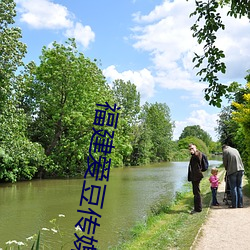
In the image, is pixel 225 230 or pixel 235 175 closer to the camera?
pixel 225 230

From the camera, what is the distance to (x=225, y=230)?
24.0 ft

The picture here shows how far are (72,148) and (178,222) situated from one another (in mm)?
17984

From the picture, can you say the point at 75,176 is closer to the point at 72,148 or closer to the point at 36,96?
the point at 72,148

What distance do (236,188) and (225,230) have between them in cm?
261

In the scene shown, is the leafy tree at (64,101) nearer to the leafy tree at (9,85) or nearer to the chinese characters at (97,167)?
the leafy tree at (9,85)

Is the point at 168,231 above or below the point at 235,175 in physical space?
below

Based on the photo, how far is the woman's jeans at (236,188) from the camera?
9656 mm

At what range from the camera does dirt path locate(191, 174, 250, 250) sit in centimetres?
631

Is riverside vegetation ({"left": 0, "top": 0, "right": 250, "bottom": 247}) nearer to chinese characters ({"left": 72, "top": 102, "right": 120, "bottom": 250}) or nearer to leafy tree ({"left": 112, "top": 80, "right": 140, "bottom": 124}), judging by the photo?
chinese characters ({"left": 72, "top": 102, "right": 120, "bottom": 250})

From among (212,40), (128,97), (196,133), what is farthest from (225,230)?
(196,133)

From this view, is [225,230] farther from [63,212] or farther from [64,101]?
[64,101]

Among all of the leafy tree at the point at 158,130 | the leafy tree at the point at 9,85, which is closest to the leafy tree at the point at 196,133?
the leafy tree at the point at 158,130

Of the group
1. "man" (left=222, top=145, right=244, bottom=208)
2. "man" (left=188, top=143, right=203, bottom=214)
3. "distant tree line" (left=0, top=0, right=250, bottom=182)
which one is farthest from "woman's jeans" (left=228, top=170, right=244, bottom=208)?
"distant tree line" (left=0, top=0, right=250, bottom=182)

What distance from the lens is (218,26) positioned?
11.3ft
